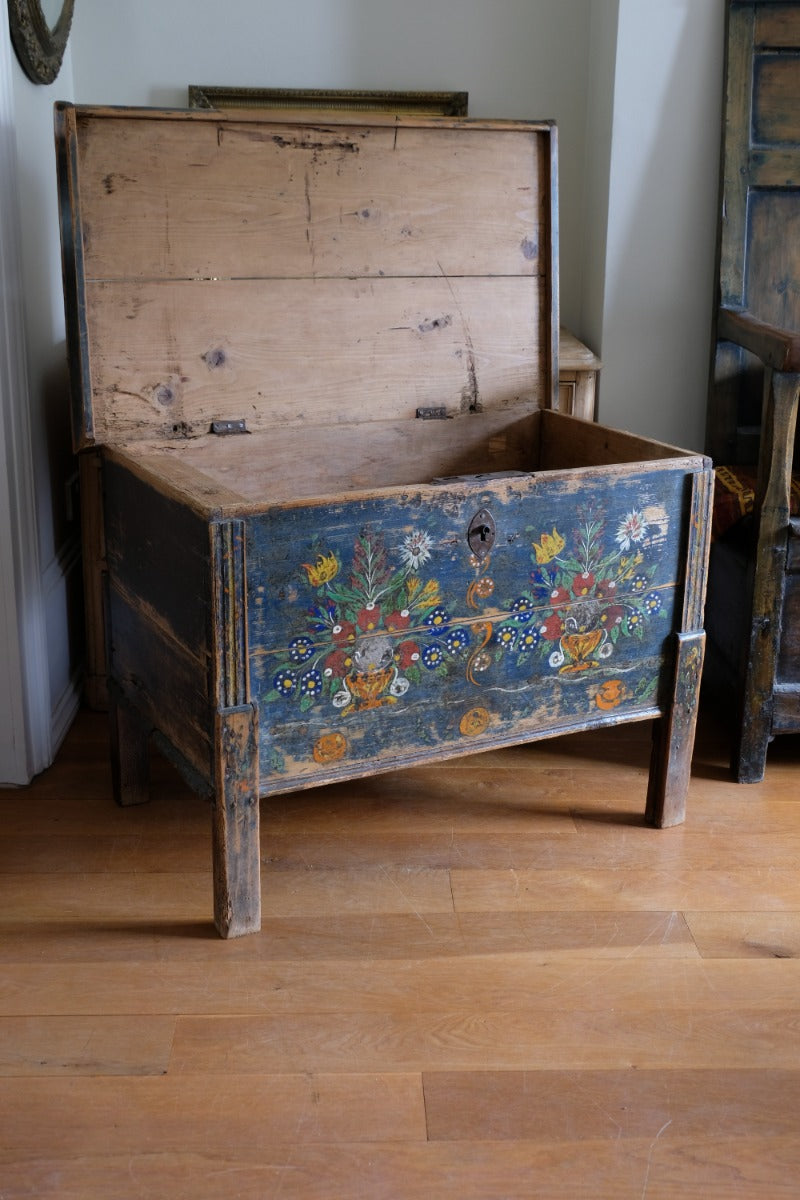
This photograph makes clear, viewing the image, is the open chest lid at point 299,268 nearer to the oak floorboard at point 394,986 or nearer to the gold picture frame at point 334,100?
the gold picture frame at point 334,100

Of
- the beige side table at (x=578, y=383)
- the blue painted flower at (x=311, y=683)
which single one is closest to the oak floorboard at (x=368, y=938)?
the blue painted flower at (x=311, y=683)

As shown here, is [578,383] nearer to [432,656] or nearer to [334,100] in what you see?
[334,100]

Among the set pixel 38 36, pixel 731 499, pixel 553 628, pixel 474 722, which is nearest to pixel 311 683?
pixel 474 722

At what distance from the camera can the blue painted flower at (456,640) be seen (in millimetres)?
1793

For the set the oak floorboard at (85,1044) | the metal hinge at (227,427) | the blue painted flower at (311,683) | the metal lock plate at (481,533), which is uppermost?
the metal hinge at (227,427)

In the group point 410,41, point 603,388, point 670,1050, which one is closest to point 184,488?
point 670,1050

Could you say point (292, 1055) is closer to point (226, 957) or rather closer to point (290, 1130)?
point (290, 1130)

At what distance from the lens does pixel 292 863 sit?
6.36 feet

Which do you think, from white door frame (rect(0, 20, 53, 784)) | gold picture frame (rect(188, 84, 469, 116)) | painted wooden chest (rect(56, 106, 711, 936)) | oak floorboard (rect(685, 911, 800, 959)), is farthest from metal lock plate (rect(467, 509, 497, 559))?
gold picture frame (rect(188, 84, 469, 116))

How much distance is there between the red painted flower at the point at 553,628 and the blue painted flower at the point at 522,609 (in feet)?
0.11

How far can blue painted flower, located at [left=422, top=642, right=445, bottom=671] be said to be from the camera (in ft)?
5.84

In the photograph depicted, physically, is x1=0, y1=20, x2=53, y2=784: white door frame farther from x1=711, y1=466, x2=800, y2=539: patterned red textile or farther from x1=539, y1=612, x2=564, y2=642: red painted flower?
x1=711, y1=466, x2=800, y2=539: patterned red textile

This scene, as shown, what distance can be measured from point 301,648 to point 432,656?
0.71ft

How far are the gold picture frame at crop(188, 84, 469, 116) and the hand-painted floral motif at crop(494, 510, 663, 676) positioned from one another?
4.15ft
